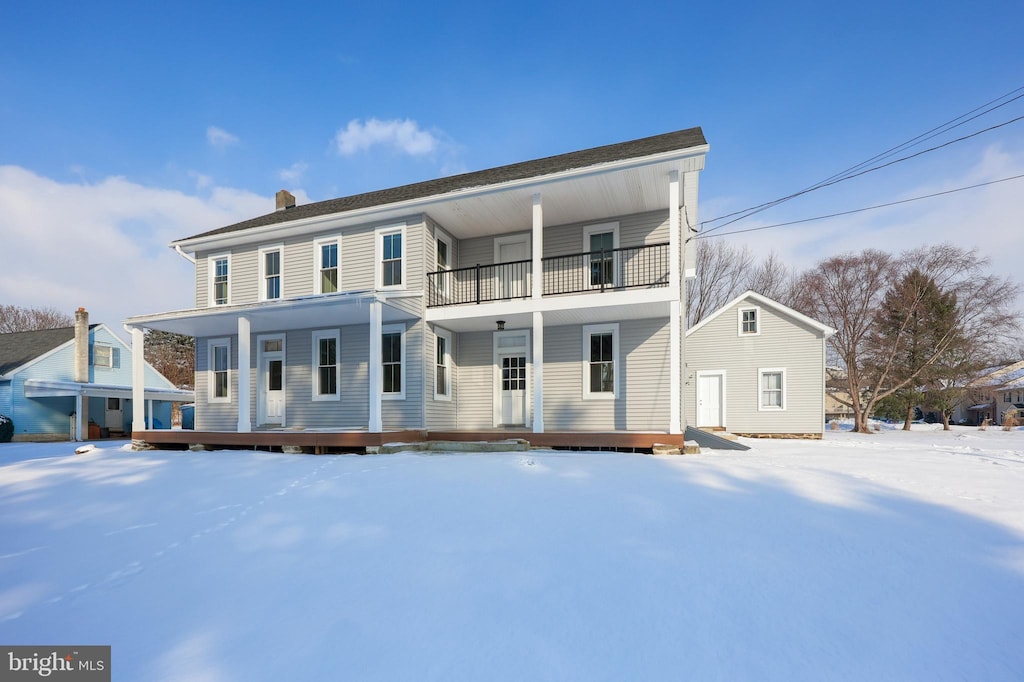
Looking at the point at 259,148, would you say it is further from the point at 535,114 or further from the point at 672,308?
the point at 672,308

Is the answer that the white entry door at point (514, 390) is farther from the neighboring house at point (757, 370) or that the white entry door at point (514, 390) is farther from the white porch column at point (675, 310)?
the neighboring house at point (757, 370)

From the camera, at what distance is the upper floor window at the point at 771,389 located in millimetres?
18562

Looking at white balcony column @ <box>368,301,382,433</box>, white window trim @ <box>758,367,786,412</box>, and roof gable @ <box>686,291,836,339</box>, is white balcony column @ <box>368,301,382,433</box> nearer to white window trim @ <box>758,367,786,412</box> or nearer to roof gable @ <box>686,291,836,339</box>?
roof gable @ <box>686,291,836,339</box>

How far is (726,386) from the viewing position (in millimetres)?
19250

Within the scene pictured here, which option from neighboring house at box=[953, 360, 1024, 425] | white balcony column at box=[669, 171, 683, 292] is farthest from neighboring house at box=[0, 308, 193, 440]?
neighboring house at box=[953, 360, 1024, 425]

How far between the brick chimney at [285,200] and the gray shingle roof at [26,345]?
12.6 meters

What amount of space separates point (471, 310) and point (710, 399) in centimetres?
1172

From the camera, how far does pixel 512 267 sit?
13438mm

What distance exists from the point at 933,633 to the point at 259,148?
19.3m

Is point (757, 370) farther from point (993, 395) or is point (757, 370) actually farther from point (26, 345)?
point (26, 345)

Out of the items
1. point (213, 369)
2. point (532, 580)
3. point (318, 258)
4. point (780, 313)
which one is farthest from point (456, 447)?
point (780, 313)

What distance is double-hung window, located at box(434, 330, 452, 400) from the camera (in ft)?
42.4

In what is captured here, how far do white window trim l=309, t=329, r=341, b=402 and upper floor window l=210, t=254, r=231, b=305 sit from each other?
380 centimetres

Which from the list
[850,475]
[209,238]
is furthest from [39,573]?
[209,238]
